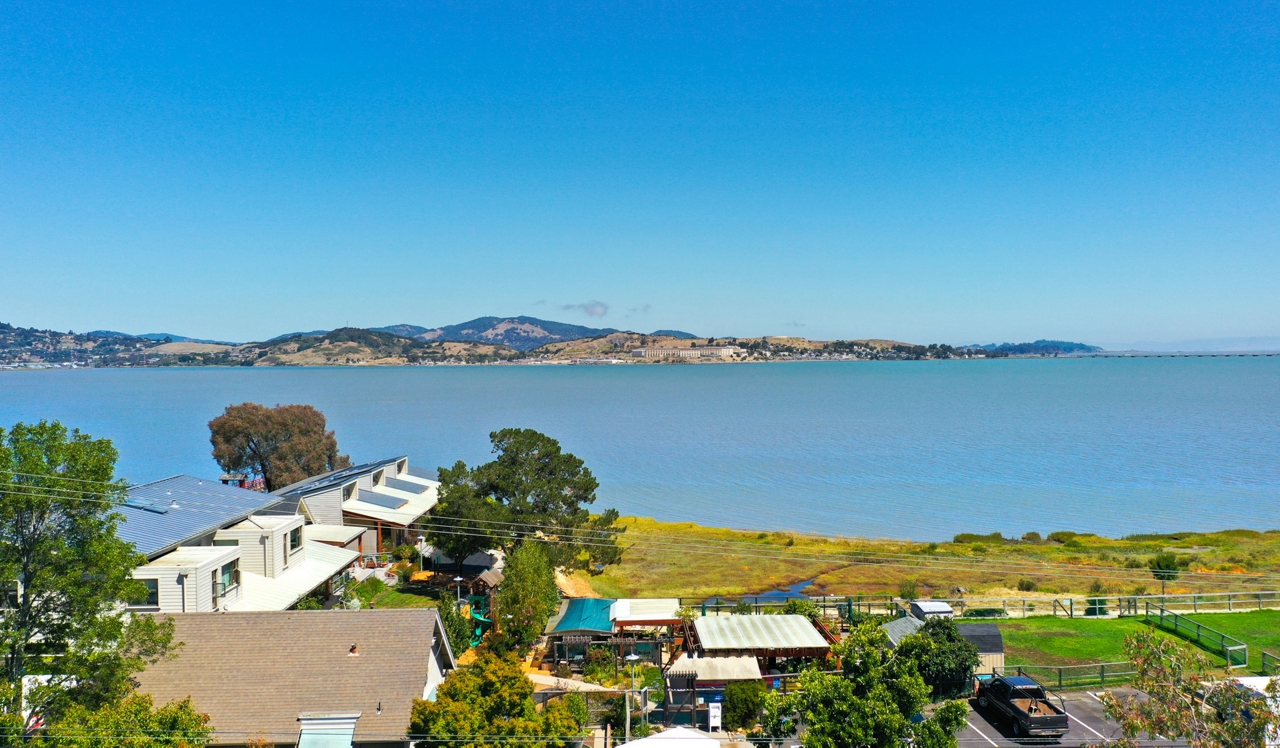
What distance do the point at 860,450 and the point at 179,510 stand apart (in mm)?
78210

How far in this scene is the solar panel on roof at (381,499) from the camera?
37.9m

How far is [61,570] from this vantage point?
43.7ft

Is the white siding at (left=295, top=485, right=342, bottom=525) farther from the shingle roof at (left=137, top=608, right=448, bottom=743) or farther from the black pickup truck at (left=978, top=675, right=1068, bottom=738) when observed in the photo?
the black pickup truck at (left=978, top=675, right=1068, bottom=738)

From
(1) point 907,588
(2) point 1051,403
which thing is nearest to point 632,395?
(2) point 1051,403

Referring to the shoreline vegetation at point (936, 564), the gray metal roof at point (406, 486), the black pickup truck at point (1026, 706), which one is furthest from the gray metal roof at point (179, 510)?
the black pickup truck at point (1026, 706)

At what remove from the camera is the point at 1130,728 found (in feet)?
29.3

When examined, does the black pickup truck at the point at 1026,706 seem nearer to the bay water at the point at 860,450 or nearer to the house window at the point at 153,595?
the house window at the point at 153,595

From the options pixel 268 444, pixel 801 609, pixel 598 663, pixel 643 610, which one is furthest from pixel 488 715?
pixel 268 444

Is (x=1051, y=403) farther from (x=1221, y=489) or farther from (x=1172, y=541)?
(x=1172, y=541)

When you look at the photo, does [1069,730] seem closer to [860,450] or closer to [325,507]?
[325,507]

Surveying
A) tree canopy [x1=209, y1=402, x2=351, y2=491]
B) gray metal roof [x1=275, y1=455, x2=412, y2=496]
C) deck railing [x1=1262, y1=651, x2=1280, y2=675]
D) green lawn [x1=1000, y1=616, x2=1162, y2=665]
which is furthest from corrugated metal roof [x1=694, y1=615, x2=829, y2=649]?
tree canopy [x1=209, y1=402, x2=351, y2=491]

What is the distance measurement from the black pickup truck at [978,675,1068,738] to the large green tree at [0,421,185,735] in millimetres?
18058

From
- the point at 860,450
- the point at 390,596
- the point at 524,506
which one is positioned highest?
the point at 524,506

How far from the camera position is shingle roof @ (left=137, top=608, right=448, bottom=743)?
1433cm
